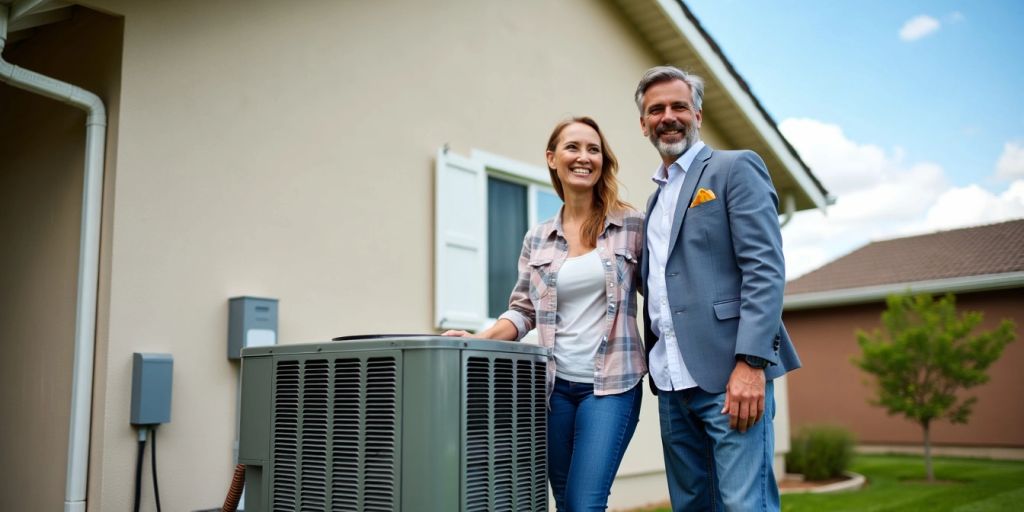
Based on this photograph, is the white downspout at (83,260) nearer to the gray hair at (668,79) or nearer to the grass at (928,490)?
the gray hair at (668,79)

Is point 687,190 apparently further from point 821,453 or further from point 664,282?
point 821,453

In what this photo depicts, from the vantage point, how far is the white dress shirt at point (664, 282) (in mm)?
2066

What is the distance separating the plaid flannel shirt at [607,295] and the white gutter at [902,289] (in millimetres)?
9579

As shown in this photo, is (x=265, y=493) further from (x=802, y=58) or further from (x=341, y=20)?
(x=802, y=58)

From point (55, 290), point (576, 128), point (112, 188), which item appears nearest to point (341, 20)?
point (112, 188)

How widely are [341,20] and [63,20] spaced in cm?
138

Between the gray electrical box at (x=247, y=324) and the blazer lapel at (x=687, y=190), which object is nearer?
the blazer lapel at (x=687, y=190)

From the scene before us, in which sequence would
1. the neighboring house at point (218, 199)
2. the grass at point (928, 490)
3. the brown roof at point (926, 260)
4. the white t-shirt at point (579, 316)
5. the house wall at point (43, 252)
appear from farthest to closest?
1. the brown roof at point (926, 260)
2. the grass at point (928, 490)
3. the house wall at point (43, 252)
4. the neighboring house at point (218, 199)
5. the white t-shirt at point (579, 316)

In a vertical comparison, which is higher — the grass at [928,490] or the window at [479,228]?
the window at [479,228]

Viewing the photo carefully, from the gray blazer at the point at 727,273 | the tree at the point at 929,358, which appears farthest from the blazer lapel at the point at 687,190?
the tree at the point at 929,358

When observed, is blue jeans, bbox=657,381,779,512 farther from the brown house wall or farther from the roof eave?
the brown house wall

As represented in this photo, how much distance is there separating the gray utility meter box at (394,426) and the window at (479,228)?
104 inches

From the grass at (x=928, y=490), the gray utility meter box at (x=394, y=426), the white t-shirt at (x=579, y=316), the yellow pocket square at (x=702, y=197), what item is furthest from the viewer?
the grass at (x=928, y=490)

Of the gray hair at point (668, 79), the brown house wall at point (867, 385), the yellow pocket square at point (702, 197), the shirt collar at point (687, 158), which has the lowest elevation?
the brown house wall at point (867, 385)
